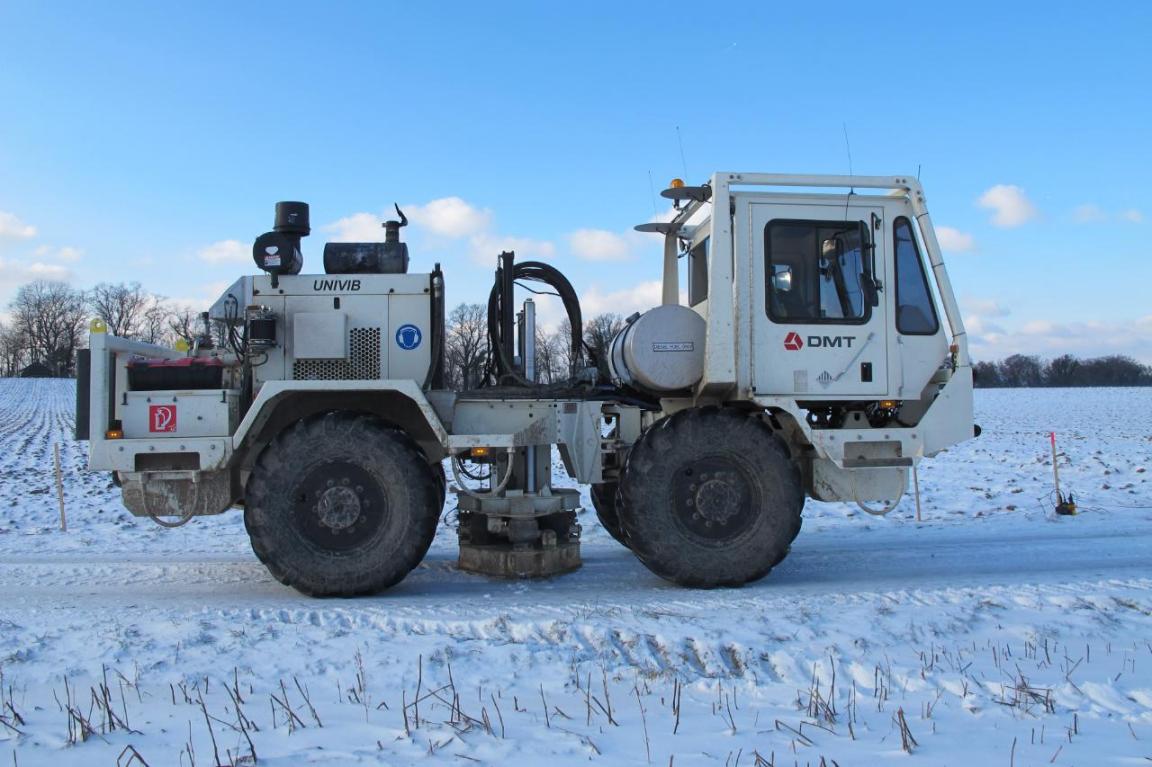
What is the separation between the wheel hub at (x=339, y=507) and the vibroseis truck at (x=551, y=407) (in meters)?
0.01

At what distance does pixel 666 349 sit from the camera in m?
6.78

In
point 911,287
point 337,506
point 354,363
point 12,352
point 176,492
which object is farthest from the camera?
point 12,352

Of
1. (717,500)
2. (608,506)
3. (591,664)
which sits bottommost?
(591,664)

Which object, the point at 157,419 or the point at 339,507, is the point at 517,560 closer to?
the point at 339,507

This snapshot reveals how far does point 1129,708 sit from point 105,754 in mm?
4302

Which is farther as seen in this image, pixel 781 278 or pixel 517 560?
pixel 517 560

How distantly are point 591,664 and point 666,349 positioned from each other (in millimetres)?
2958

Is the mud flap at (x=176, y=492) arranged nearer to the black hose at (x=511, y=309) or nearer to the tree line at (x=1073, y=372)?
the black hose at (x=511, y=309)

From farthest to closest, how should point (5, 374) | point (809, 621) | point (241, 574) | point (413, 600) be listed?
point (5, 374) < point (241, 574) < point (413, 600) < point (809, 621)

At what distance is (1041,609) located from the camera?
557cm

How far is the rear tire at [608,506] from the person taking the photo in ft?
26.2

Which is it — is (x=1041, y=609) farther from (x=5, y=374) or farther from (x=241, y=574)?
→ (x=5, y=374)

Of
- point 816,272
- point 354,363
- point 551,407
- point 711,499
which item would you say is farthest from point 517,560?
point 816,272

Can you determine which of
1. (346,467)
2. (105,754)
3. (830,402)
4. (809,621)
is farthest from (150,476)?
(830,402)
